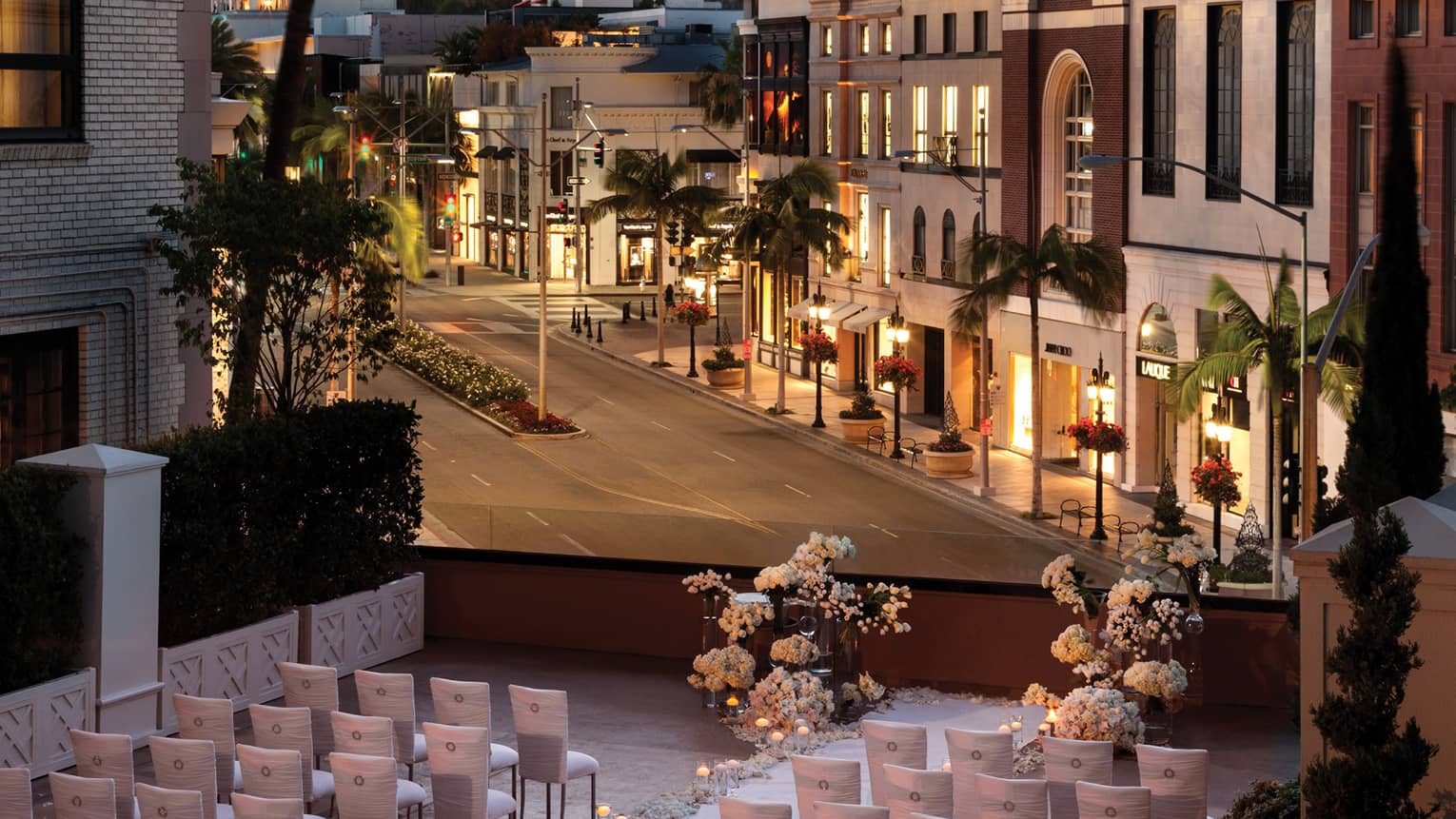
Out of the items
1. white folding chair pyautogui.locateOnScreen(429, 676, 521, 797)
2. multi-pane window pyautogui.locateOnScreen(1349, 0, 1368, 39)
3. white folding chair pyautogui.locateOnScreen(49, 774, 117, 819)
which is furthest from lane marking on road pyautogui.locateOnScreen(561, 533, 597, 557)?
multi-pane window pyautogui.locateOnScreen(1349, 0, 1368, 39)

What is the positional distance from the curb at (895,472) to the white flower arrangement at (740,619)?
14.6 m

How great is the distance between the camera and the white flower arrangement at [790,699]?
23.1 meters

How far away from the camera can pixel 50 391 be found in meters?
27.6

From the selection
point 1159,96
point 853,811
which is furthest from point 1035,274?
point 853,811

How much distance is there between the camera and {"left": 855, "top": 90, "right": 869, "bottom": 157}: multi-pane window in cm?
7188

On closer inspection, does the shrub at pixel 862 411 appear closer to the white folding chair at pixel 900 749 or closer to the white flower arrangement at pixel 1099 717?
the white flower arrangement at pixel 1099 717

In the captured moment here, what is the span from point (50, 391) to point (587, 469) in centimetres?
2750

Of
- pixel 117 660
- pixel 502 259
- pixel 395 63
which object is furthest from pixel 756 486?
pixel 395 63

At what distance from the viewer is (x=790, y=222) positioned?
6912 cm

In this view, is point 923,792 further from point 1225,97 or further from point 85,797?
point 1225,97

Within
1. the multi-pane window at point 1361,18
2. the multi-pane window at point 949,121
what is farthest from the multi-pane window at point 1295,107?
the multi-pane window at point 949,121

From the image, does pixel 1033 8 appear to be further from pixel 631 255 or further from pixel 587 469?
pixel 631 255

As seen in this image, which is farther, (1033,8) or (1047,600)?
(1033,8)

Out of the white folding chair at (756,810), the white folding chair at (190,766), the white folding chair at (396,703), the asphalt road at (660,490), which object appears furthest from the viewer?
the asphalt road at (660,490)
